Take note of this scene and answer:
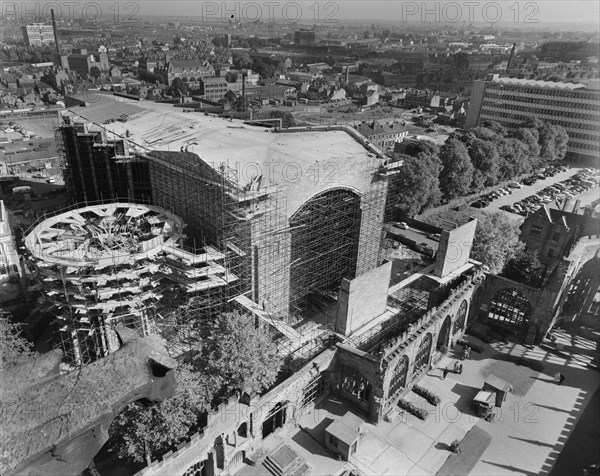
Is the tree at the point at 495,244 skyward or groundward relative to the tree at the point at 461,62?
groundward

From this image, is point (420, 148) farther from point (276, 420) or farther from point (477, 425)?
point (276, 420)

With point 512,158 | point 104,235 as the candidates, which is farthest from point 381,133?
point 104,235

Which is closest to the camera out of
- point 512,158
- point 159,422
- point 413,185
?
point 159,422

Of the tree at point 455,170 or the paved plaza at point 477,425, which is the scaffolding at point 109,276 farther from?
the tree at point 455,170

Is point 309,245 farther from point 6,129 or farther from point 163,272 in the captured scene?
point 6,129

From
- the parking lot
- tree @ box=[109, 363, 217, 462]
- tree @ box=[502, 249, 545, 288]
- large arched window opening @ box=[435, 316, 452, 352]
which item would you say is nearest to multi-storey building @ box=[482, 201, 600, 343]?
tree @ box=[502, 249, 545, 288]

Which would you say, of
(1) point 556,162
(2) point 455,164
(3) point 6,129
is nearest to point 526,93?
(1) point 556,162

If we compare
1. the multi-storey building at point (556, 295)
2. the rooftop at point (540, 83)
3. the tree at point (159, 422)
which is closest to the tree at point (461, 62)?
the rooftop at point (540, 83)
